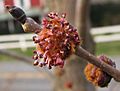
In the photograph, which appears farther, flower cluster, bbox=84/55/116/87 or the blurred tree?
the blurred tree

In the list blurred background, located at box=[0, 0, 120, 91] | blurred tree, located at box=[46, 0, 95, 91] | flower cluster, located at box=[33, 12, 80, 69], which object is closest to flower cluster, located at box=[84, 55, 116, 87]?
flower cluster, located at box=[33, 12, 80, 69]

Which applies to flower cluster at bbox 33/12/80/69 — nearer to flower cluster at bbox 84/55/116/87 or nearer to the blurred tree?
flower cluster at bbox 84/55/116/87

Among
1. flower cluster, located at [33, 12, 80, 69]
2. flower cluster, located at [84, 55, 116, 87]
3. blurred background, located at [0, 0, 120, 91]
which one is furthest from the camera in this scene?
blurred background, located at [0, 0, 120, 91]

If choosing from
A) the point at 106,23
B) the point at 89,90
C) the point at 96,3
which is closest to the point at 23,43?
the point at 106,23

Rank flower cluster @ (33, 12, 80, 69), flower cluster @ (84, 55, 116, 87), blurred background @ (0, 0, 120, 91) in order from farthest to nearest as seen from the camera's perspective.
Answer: blurred background @ (0, 0, 120, 91)
flower cluster @ (84, 55, 116, 87)
flower cluster @ (33, 12, 80, 69)

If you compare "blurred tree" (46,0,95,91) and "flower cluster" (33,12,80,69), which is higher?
"flower cluster" (33,12,80,69)

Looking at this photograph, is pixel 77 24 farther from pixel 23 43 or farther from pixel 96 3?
pixel 96 3

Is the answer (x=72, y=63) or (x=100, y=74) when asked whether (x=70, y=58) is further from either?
(x=100, y=74)
